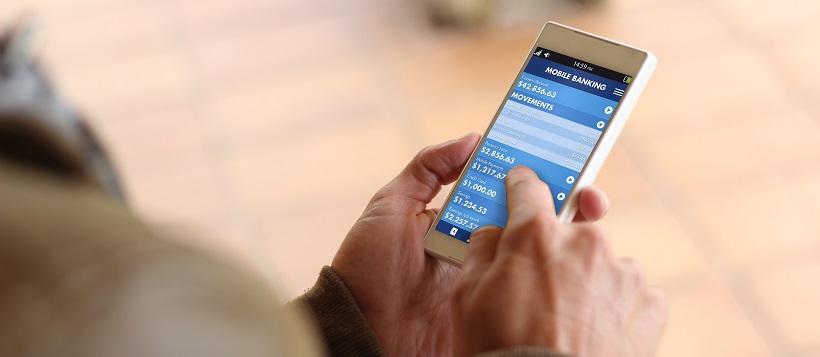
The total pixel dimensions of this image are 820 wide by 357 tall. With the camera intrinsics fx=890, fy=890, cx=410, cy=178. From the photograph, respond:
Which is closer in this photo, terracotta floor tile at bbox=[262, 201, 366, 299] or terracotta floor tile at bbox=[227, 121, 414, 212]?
terracotta floor tile at bbox=[262, 201, 366, 299]

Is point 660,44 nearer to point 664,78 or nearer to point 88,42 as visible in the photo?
point 664,78

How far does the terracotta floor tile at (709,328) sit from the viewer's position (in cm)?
163

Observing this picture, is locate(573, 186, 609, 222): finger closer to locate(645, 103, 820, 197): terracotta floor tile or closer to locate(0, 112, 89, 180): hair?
locate(0, 112, 89, 180): hair

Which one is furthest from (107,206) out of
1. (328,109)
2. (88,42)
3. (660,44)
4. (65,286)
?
(88,42)

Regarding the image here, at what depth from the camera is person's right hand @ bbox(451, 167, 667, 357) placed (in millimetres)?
663

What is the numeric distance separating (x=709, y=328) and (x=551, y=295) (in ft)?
3.57

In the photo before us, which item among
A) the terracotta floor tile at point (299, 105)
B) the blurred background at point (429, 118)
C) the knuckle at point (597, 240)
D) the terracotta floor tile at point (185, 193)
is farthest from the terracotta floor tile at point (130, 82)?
the knuckle at point (597, 240)

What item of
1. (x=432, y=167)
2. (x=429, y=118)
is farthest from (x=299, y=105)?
(x=432, y=167)

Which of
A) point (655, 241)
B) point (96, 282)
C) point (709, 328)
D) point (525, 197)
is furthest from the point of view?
point (655, 241)

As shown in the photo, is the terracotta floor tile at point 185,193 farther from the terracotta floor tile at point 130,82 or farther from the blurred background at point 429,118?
the terracotta floor tile at point 130,82

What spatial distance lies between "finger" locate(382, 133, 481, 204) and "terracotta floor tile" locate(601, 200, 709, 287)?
826 millimetres

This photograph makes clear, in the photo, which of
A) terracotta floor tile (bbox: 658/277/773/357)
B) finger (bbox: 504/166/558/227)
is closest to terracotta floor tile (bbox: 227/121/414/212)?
terracotta floor tile (bbox: 658/277/773/357)

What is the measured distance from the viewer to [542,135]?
0.97 metres

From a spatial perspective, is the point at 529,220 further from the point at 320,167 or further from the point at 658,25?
the point at 658,25
